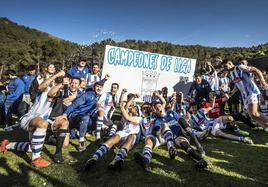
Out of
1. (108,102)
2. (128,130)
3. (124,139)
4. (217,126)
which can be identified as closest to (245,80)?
(217,126)

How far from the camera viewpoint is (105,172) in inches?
234

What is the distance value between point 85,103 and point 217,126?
414cm

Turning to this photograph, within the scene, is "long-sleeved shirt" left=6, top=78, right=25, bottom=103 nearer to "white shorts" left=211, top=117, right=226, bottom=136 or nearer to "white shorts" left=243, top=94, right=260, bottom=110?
"white shorts" left=211, top=117, right=226, bottom=136

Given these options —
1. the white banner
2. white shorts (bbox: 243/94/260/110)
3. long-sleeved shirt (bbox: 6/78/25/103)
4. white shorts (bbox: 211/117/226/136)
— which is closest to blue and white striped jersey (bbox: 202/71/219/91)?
the white banner

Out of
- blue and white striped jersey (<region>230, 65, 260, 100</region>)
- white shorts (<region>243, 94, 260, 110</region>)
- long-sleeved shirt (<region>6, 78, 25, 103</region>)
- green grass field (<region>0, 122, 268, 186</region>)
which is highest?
blue and white striped jersey (<region>230, 65, 260, 100</region>)

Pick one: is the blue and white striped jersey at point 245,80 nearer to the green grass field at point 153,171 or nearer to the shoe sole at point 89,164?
the green grass field at point 153,171

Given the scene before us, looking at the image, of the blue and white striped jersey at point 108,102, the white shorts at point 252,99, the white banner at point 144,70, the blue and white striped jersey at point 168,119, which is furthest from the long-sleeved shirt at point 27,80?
the white shorts at point 252,99

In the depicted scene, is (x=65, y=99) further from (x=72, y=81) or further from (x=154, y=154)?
(x=154, y=154)

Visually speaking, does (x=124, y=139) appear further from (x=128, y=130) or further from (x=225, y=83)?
(x=225, y=83)

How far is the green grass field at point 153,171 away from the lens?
214 inches

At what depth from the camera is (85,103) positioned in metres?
8.64

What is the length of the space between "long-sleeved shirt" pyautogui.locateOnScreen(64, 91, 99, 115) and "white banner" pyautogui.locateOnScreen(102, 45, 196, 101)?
176 inches

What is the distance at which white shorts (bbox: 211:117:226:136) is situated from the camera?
919 cm

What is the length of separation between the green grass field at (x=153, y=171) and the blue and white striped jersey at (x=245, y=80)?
1.62 m
